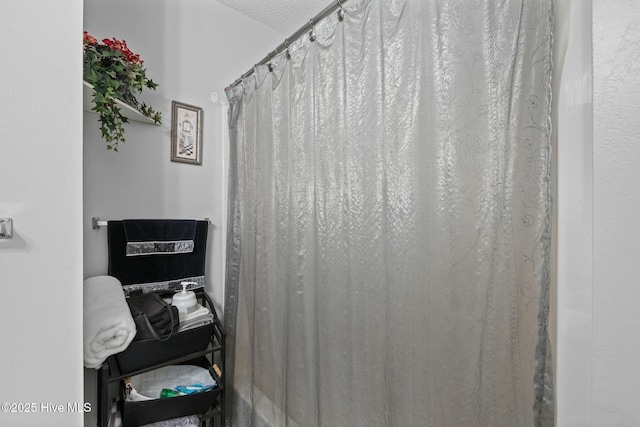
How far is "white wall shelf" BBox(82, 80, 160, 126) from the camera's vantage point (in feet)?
3.19

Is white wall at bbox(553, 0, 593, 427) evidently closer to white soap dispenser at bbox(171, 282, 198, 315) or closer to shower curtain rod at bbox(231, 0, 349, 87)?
shower curtain rod at bbox(231, 0, 349, 87)

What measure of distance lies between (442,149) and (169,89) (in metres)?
1.41

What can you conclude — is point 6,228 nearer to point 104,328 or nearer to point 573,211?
point 104,328

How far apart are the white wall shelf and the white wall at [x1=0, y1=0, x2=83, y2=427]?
258mm

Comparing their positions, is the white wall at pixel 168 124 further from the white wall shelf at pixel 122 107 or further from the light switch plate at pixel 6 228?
the light switch plate at pixel 6 228

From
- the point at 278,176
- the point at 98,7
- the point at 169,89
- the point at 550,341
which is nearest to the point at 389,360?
the point at 550,341

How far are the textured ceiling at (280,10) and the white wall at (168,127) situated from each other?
0.05m

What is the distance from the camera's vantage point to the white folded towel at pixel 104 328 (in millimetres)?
833

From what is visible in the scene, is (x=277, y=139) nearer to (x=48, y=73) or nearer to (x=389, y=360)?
(x=48, y=73)

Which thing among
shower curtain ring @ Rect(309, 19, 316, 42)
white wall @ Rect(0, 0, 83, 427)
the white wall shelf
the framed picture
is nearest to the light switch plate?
white wall @ Rect(0, 0, 83, 427)

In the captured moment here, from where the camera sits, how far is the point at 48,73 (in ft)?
2.14

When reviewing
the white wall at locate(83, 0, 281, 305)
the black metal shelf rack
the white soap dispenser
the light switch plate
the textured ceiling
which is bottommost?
the black metal shelf rack

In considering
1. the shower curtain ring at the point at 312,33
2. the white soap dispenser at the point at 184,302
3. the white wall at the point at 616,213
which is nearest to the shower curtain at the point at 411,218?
the shower curtain ring at the point at 312,33

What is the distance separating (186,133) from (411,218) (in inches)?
51.0
